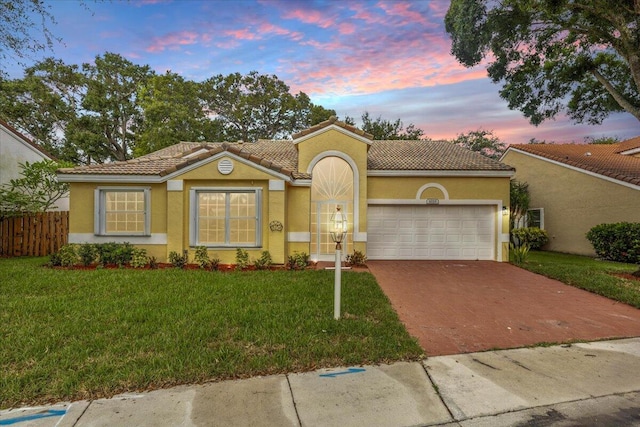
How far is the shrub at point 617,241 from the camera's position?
38.5 feet

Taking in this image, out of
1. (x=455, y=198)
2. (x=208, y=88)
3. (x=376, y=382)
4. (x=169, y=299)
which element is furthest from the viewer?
(x=208, y=88)

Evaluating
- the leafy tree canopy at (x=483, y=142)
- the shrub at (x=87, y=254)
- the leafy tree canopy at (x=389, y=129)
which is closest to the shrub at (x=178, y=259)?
the shrub at (x=87, y=254)

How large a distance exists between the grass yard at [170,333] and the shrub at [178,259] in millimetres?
2190

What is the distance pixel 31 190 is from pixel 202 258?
32.6 ft

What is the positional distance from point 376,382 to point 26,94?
33440mm

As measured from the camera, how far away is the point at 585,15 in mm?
9797

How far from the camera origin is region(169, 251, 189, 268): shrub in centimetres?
991

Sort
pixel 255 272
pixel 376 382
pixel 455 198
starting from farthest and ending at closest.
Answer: pixel 455 198, pixel 255 272, pixel 376 382

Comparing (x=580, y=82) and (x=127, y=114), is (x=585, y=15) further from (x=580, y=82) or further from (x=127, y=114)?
(x=127, y=114)

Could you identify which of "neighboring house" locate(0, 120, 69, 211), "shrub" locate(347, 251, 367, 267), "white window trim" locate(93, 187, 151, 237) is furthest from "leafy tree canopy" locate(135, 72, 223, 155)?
"shrub" locate(347, 251, 367, 267)

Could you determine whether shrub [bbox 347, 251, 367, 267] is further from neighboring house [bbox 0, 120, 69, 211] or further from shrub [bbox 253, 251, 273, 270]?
neighboring house [bbox 0, 120, 69, 211]

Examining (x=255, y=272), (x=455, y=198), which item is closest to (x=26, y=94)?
(x=255, y=272)

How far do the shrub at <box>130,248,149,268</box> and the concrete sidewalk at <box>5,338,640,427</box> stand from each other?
24.1 ft

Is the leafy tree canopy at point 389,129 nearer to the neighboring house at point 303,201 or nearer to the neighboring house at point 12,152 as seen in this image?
the neighboring house at point 303,201
